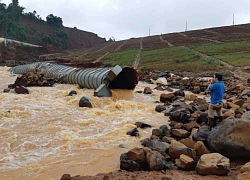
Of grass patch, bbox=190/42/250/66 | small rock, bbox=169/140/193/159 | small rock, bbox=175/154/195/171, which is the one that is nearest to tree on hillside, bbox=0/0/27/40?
grass patch, bbox=190/42/250/66

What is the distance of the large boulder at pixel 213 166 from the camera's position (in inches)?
206

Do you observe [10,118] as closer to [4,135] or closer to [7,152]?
[4,135]

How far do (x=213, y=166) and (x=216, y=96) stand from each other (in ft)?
8.86

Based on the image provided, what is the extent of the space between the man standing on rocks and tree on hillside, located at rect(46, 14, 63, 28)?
9156 cm

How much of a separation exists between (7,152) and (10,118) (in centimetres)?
312

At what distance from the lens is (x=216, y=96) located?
7535 millimetres

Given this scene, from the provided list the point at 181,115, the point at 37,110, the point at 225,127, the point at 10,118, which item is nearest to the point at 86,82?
the point at 37,110

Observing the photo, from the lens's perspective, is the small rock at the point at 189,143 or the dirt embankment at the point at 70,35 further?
the dirt embankment at the point at 70,35

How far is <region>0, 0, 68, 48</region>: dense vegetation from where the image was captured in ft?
222

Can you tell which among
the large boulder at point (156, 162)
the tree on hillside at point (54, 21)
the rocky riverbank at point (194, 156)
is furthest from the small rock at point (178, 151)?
the tree on hillside at point (54, 21)

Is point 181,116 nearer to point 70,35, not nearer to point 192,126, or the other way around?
point 192,126

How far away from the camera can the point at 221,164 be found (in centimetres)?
525

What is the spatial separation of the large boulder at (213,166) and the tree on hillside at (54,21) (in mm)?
93672

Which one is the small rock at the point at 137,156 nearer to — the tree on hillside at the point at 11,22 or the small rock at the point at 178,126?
the small rock at the point at 178,126
